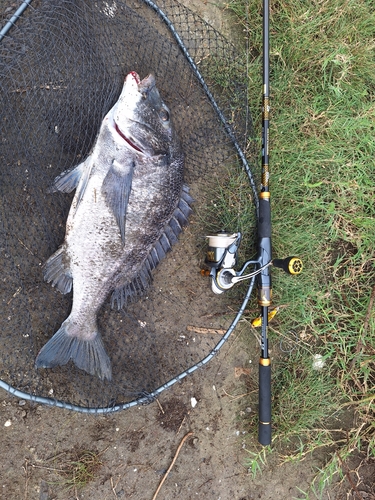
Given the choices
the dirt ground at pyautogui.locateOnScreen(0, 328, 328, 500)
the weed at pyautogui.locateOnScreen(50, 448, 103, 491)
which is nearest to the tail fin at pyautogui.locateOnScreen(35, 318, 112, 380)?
the dirt ground at pyautogui.locateOnScreen(0, 328, 328, 500)

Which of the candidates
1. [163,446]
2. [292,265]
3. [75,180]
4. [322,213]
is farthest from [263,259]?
[163,446]

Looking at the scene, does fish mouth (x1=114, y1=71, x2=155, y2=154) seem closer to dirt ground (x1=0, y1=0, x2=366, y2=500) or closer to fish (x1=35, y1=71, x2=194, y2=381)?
fish (x1=35, y1=71, x2=194, y2=381)

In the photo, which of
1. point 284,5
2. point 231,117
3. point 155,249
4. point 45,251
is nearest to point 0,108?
point 45,251

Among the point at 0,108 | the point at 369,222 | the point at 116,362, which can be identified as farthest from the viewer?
the point at 369,222

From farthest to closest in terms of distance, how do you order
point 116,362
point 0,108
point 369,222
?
1. point 369,222
2. point 116,362
3. point 0,108

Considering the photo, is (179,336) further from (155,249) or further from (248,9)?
(248,9)
